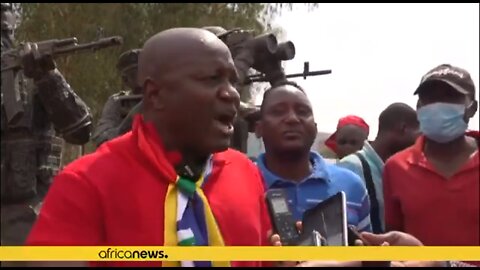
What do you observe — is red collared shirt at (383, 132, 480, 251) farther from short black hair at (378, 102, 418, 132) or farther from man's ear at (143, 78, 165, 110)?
man's ear at (143, 78, 165, 110)

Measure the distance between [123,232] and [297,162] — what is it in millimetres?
943

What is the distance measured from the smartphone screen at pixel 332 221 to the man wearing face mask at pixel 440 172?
1.12m

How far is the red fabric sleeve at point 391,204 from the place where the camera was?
334cm

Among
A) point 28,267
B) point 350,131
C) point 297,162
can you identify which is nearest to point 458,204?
point 297,162

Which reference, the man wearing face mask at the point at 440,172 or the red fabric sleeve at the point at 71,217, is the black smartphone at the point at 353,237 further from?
the man wearing face mask at the point at 440,172

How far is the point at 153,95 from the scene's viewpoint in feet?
7.26

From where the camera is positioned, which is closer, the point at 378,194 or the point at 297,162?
the point at 297,162

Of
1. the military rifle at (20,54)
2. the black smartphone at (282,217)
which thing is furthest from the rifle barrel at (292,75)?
the military rifle at (20,54)

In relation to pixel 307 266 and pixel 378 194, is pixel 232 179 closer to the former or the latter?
pixel 307 266

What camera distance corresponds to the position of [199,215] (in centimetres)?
218

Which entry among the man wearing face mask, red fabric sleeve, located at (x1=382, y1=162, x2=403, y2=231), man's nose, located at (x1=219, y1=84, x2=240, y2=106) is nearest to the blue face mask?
the man wearing face mask

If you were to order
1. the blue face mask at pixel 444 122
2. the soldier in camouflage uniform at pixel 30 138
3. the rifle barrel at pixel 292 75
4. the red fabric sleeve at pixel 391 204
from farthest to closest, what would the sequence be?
the soldier in camouflage uniform at pixel 30 138 < the blue face mask at pixel 444 122 < the red fabric sleeve at pixel 391 204 < the rifle barrel at pixel 292 75

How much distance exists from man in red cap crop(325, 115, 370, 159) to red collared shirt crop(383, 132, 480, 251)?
2.85ft

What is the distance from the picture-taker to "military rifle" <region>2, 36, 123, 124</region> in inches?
222
